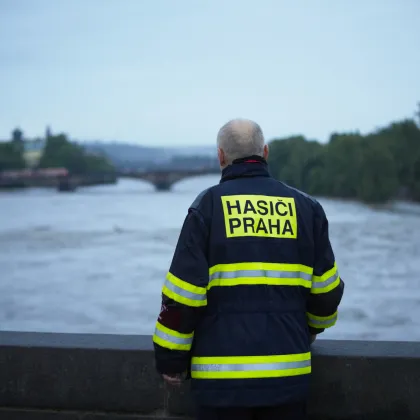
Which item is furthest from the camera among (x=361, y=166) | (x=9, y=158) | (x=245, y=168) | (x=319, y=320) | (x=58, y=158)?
(x=58, y=158)

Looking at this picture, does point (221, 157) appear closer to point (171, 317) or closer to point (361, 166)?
point (171, 317)

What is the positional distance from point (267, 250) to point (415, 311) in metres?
17.1

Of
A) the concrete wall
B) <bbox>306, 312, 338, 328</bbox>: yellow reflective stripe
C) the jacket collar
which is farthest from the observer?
the concrete wall

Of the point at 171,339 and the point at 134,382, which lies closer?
the point at 171,339

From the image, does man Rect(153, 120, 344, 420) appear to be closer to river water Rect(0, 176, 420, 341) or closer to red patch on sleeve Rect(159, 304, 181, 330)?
red patch on sleeve Rect(159, 304, 181, 330)

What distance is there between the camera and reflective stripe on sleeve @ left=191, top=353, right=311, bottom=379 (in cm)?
203

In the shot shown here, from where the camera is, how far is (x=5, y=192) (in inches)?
3137

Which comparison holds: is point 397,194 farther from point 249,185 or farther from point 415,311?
point 249,185

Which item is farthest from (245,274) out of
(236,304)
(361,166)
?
(361,166)

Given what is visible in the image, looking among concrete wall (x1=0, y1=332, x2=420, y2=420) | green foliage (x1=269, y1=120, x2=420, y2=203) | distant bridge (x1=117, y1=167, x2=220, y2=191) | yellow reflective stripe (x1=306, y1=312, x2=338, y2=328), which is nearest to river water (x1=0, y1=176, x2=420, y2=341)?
green foliage (x1=269, y1=120, x2=420, y2=203)

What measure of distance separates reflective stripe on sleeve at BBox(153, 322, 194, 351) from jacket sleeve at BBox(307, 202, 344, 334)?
0.42 m

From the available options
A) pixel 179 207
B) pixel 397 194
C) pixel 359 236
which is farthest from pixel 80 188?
pixel 359 236

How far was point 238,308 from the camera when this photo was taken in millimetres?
2043

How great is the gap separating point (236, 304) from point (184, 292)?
0.16 meters
